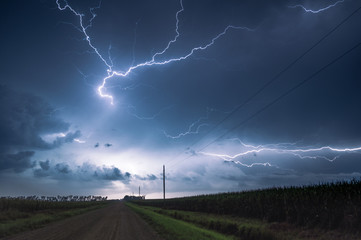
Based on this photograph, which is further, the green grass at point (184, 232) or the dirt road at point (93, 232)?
the green grass at point (184, 232)

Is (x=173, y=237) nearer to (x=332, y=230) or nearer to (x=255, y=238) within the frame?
(x=255, y=238)

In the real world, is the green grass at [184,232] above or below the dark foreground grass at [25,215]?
below

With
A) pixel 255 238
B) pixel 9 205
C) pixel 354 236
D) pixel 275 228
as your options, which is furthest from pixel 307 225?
pixel 9 205

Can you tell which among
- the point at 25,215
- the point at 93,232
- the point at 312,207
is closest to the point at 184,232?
the point at 93,232

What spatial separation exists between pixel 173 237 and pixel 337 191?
13.0 meters

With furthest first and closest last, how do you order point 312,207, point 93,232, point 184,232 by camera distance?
point 312,207 < point 184,232 < point 93,232

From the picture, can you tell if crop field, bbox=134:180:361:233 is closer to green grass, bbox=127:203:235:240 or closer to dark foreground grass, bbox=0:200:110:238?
green grass, bbox=127:203:235:240

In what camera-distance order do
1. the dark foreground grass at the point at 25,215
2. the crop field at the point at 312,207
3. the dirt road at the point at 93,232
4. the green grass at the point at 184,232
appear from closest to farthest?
the dirt road at the point at 93,232, the green grass at the point at 184,232, the crop field at the point at 312,207, the dark foreground grass at the point at 25,215

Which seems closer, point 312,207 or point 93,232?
point 93,232

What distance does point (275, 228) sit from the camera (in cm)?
1889

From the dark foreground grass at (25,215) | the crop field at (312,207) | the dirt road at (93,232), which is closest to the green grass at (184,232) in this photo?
the dirt road at (93,232)

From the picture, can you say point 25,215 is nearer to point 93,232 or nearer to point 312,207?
point 93,232

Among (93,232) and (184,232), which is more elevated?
(93,232)

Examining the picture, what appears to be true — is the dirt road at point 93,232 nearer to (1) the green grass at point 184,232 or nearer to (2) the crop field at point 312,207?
Result: (1) the green grass at point 184,232
